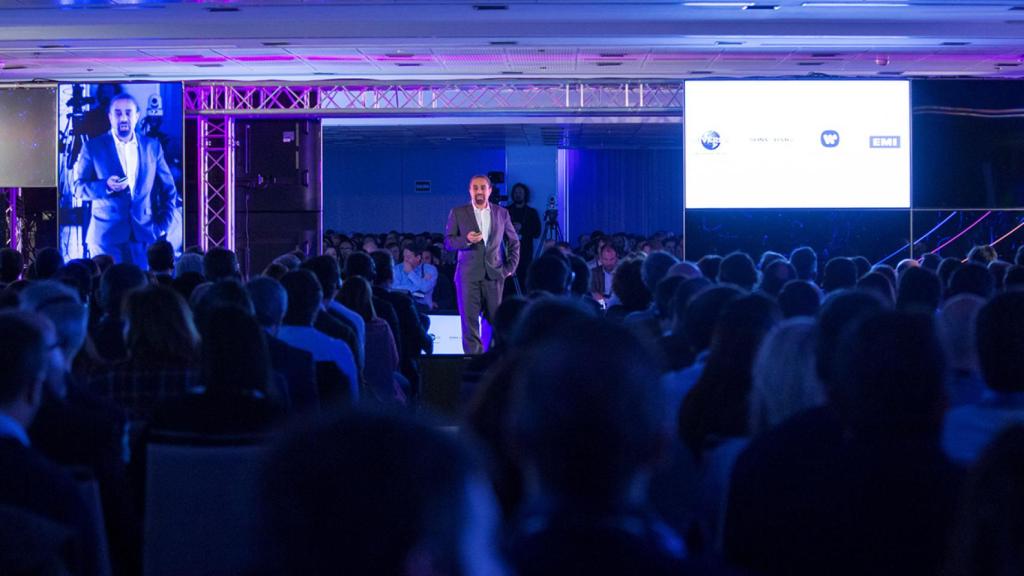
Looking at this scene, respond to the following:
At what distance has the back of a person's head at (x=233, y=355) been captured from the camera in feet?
9.82

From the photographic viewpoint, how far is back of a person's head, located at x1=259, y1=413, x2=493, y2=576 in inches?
37.9

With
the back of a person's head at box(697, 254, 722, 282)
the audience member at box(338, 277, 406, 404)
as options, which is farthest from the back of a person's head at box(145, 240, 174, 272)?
the back of a person's head at box(697, 254, 722, 282)

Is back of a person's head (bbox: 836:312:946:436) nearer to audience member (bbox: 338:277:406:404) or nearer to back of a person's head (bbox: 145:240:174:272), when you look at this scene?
audience member (bbox: 338:277:406:404)

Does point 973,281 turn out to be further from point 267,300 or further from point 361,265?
point 361,265

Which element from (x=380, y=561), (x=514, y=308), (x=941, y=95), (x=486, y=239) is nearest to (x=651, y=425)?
(x=380, y=561)

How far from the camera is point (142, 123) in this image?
1208 cm

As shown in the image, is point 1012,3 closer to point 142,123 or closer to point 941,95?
point 941,95

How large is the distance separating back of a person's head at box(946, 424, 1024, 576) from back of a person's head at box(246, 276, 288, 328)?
3224 millimetres

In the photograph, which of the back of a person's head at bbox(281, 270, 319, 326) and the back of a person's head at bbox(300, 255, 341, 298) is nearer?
the back of a person's head at bbox(281, 270, 319, 326)

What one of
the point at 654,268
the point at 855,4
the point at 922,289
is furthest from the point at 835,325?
the point at 855,4

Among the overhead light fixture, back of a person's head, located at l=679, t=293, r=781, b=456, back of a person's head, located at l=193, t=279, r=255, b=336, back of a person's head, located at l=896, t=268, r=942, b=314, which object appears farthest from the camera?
the overhead light fixture

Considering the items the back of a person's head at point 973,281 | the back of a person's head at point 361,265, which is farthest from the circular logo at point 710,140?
the back of a person's head at point 973,281

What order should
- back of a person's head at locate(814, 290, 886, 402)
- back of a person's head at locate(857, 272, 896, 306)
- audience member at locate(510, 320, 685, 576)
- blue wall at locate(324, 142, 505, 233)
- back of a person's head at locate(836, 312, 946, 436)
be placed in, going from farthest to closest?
blue wall at locate(324, 142, 505, 233), back of a person's head at locate(857, 272, 896, 306), back of a person's head at locate(814, 290, 886, 402), back of a person's head at locate(836, 312, 946, 436), audience member at locate(510, 320, 685, 576)

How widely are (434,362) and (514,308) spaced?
6.98ft
